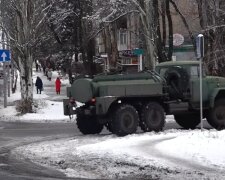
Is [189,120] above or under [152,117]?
under

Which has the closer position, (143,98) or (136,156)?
(136,156)

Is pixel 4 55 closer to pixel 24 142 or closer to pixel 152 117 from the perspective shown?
pixel 24 142

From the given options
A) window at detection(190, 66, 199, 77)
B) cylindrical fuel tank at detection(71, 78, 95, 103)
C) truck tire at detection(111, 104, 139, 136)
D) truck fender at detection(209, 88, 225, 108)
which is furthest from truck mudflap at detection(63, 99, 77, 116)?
truck fender at detection(209, 88, 225, 108)

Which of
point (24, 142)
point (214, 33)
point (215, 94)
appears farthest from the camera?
point (214, 33)

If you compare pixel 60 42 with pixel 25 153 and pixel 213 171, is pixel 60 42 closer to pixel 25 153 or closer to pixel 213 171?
pixel 25 153

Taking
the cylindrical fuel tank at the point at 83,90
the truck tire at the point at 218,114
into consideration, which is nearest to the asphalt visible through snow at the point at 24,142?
the cylindrical fuel tank at the point at 83,90

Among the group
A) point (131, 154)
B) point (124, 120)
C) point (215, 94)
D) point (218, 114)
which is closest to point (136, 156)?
point (131, 154)

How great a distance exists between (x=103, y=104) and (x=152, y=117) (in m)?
1.69

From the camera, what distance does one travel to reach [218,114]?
18.0m

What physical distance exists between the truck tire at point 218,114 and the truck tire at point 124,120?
3051 mm

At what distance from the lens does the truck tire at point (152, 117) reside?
16436 mm

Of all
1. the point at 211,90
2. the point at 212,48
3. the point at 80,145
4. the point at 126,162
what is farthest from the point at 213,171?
the point at 212,48

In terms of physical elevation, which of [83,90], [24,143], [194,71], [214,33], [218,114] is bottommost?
[24,143]

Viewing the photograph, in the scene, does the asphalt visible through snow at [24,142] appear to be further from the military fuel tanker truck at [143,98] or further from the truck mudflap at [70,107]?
Result: the military fuel tanker truck at [143,98]
